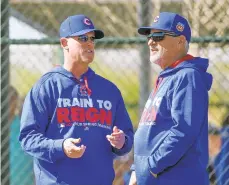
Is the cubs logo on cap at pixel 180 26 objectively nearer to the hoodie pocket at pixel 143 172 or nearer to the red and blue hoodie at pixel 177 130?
the red and blue hoodie at pixel 177 130

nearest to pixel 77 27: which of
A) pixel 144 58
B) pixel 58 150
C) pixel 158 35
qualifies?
pixel 158 35

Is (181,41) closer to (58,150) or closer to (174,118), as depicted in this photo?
(174,118)

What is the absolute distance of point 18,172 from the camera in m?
7.16

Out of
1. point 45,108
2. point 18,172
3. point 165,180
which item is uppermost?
point 45,108

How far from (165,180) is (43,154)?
2.72 ft

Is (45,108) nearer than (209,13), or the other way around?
(45,108)

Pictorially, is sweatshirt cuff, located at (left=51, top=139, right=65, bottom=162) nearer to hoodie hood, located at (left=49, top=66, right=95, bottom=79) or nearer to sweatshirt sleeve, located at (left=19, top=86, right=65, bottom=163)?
sweatshirt sleeve, located at (left=19, top=86, right=65, bottom=163)

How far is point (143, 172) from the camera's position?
4680mm

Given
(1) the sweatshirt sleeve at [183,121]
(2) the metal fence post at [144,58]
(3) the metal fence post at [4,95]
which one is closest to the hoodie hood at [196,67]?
(1) the sweatshirt sleeve at [183,121]

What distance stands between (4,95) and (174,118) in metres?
2.61

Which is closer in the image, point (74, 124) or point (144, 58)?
point (74, 124)

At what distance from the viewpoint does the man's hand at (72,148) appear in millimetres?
4719

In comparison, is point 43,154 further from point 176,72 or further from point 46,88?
point 176,72

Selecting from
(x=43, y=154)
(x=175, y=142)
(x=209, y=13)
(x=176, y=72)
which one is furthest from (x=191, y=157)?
Result: (x=209, y=13)
